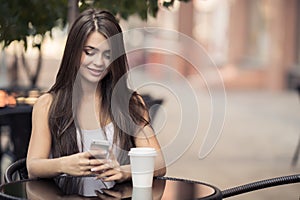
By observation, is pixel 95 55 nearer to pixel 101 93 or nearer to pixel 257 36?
pixel 101 93

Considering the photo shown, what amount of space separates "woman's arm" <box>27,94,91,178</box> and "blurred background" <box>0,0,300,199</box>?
4.24 feet

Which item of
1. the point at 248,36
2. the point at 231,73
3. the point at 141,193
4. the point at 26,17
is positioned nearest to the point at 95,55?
the point at 141,193

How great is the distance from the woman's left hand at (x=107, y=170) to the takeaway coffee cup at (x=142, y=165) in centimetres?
14

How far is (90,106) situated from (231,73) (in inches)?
625

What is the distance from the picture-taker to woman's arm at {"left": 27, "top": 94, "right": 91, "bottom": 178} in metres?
2.65

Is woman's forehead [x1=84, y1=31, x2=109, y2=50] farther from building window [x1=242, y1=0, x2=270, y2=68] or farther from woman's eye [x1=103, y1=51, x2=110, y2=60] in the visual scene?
building window [x1=242, y1=0, x2=270, y2=68]

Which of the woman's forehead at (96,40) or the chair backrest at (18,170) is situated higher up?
the woman's forehead at (96,40)

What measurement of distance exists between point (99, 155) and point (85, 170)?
10 cm

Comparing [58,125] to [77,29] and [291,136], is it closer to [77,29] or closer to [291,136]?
[77,29]

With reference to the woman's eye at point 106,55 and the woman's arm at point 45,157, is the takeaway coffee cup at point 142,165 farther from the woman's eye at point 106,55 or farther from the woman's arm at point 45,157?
the woman's eye at point 106,55

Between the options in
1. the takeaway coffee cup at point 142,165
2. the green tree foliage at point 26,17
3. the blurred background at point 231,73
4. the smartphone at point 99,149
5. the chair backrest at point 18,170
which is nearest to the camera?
the takeaway coffee cup at point 142,165

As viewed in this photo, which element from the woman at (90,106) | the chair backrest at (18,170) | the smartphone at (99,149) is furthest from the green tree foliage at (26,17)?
the smartphone at (99,149)

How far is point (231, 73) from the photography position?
1878 cm

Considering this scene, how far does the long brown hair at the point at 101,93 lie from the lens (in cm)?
293
